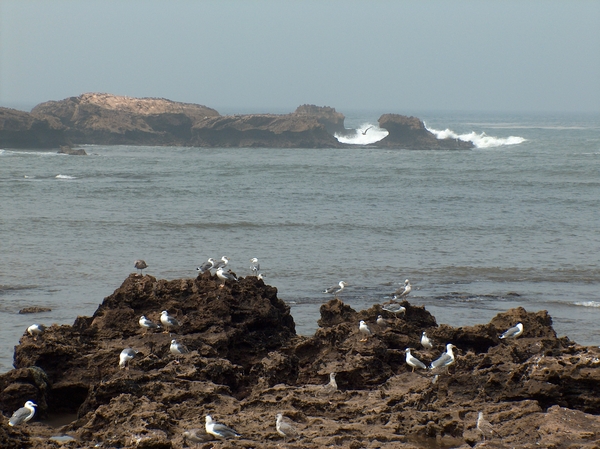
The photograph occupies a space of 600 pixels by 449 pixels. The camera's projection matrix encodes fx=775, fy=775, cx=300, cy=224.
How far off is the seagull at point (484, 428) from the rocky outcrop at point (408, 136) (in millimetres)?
69093

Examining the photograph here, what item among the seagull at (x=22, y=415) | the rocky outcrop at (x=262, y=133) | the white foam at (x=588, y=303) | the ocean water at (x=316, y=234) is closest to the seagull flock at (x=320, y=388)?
the seagull at (x=22, y=415)

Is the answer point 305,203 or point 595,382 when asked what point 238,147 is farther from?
point 595,382

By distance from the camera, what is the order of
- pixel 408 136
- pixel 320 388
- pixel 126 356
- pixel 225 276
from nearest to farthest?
pixel 320 388 → pixel 126 356 → pixel 225 276 → pixel 408 136

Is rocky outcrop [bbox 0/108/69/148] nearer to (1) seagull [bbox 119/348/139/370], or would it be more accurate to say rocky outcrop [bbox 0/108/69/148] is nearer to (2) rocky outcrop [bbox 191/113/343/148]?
(2) rocky outcrop [bbox 191/113/343/148]

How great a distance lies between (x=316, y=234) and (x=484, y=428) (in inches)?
713

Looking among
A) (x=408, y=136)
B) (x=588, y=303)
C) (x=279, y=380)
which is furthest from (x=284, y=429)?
(x=408, y=136)

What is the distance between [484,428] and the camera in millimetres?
6836

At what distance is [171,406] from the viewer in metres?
7.80

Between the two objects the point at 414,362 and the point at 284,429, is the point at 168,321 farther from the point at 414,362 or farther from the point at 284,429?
the point at 284,429

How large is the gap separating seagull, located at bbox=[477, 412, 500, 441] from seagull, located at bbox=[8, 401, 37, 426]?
175 inches

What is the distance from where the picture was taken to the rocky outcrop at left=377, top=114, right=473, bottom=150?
75.4 metres

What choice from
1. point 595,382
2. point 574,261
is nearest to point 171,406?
point 595,382

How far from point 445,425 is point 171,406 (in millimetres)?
2709

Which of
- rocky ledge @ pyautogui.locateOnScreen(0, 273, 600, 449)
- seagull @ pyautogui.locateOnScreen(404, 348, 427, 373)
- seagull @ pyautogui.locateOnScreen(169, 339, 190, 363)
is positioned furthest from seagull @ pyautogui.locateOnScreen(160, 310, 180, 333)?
seagull @ pyautogui.locateOnScreen(404, 348, 427, 373)
